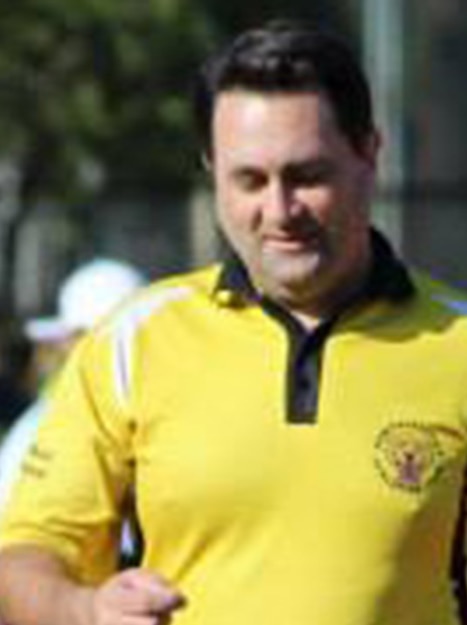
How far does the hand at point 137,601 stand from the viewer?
399 cm

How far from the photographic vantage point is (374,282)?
14.4 feet

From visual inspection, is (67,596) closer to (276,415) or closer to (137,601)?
(137,601)

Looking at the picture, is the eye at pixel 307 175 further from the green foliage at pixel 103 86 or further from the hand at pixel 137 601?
the green foliage at pixel 103 86

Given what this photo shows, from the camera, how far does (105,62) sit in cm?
→ 2542

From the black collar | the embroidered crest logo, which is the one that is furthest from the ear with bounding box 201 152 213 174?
the embroidered crest logo

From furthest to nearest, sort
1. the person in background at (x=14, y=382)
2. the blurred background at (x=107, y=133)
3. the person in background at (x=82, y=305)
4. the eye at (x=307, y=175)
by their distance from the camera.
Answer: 1. the blurred background at (x=107, y=133)
2. the person in background at (x=14, y=382)
3. the person in background at (x=82, y=305)
4. the eye at (x=307, y=175)

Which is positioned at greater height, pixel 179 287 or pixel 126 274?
pixel 179 287

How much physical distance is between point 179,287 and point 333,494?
1.44ft

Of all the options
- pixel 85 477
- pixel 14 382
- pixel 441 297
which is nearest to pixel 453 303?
pixel 441 297

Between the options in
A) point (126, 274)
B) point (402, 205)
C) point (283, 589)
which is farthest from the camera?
point (402, 205)

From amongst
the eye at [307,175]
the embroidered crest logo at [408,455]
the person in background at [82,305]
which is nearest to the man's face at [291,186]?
the eye at [307,175]

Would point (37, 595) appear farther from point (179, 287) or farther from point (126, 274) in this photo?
point (126, 274)

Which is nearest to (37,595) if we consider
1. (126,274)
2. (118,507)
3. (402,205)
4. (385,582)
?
(118,507)

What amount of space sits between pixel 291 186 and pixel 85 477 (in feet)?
1.68
